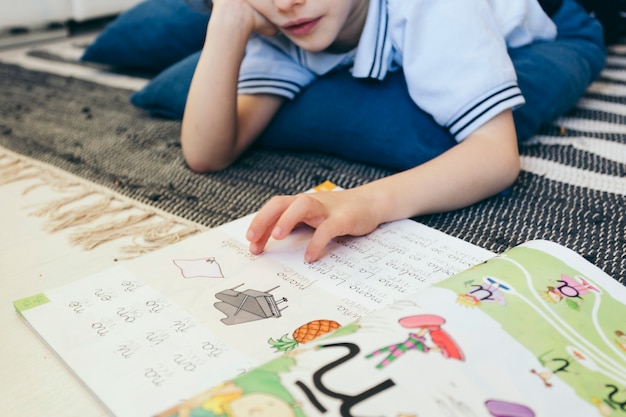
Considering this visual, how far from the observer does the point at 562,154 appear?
0.79m

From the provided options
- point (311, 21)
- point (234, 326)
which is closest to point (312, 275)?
point (234, 326)

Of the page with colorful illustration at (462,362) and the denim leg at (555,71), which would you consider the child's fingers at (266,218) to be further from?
the denim leg at (555,71)

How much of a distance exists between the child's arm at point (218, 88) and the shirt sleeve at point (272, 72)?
7 cm

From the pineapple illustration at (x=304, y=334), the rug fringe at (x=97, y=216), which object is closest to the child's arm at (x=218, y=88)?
the rug fringe at (x=97, y=216)

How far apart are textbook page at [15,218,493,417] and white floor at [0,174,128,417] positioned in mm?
13

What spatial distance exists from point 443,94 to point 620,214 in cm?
22

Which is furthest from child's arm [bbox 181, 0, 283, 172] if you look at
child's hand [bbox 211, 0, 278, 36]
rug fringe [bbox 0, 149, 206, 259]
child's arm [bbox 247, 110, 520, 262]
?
child's arm [bbox 247, 110, 520, 262]

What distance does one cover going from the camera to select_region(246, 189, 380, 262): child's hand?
1.71 ft

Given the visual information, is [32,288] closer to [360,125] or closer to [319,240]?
[319,240]

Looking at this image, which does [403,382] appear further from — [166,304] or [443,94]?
[443,94]

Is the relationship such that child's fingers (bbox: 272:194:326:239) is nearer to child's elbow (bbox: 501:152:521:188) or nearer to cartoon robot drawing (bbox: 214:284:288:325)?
cartoon robot drawing (bbox: 214:284:288:325)

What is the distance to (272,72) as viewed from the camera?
0.85 meters

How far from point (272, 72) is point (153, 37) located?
0.50m

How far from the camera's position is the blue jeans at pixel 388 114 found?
2.41ft
